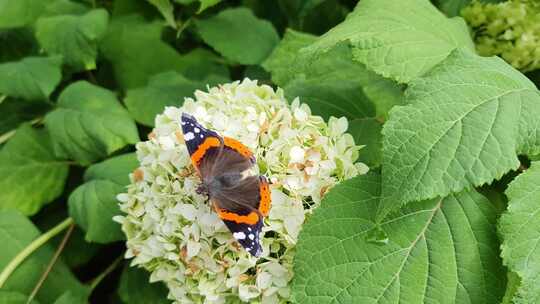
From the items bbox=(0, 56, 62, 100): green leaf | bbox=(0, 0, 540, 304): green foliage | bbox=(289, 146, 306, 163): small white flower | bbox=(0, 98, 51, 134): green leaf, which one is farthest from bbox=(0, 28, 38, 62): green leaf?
bbox=(289, 146, 306, 163): small white flower

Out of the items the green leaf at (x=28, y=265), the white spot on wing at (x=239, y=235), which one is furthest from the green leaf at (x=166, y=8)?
the white spot on wing at (x=239, y=235)

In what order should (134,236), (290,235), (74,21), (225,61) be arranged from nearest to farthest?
(290,235), (134,236), (74,21), (225,61)

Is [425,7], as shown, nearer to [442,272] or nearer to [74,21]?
[442,272]

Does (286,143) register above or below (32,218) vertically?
above

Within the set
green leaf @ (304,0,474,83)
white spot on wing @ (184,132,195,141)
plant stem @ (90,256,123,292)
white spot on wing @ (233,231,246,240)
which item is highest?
green leaf @ (304,0,474,83)

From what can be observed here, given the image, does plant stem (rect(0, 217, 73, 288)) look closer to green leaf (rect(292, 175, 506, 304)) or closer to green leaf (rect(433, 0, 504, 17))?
green leaf (rect(292, 175, 506, 304))

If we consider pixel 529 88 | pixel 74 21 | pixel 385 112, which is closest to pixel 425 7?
pixel 385 112

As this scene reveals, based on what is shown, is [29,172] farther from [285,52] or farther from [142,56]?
[285,52]
